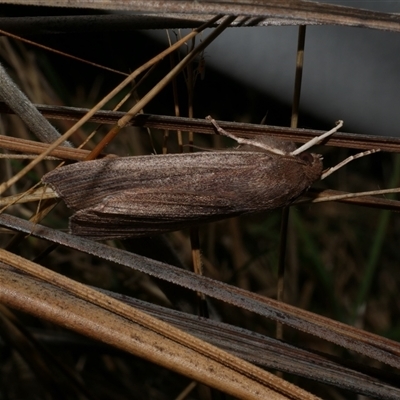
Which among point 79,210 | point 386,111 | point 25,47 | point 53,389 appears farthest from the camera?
point 25,47

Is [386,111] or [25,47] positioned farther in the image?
[25,47]

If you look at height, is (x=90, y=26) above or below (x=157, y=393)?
above

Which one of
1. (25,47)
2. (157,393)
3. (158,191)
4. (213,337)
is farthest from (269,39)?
(213,337)

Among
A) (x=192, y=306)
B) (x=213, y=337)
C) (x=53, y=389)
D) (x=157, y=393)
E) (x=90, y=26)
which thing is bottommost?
(x=157, y=393)

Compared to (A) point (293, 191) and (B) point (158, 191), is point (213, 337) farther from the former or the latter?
(A) point (293, 191)

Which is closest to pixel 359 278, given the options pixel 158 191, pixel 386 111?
pixel 386 111

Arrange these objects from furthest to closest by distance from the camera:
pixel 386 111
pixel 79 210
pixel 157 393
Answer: pixel 386 111 < pixel 157 393 < pixel 79 210
